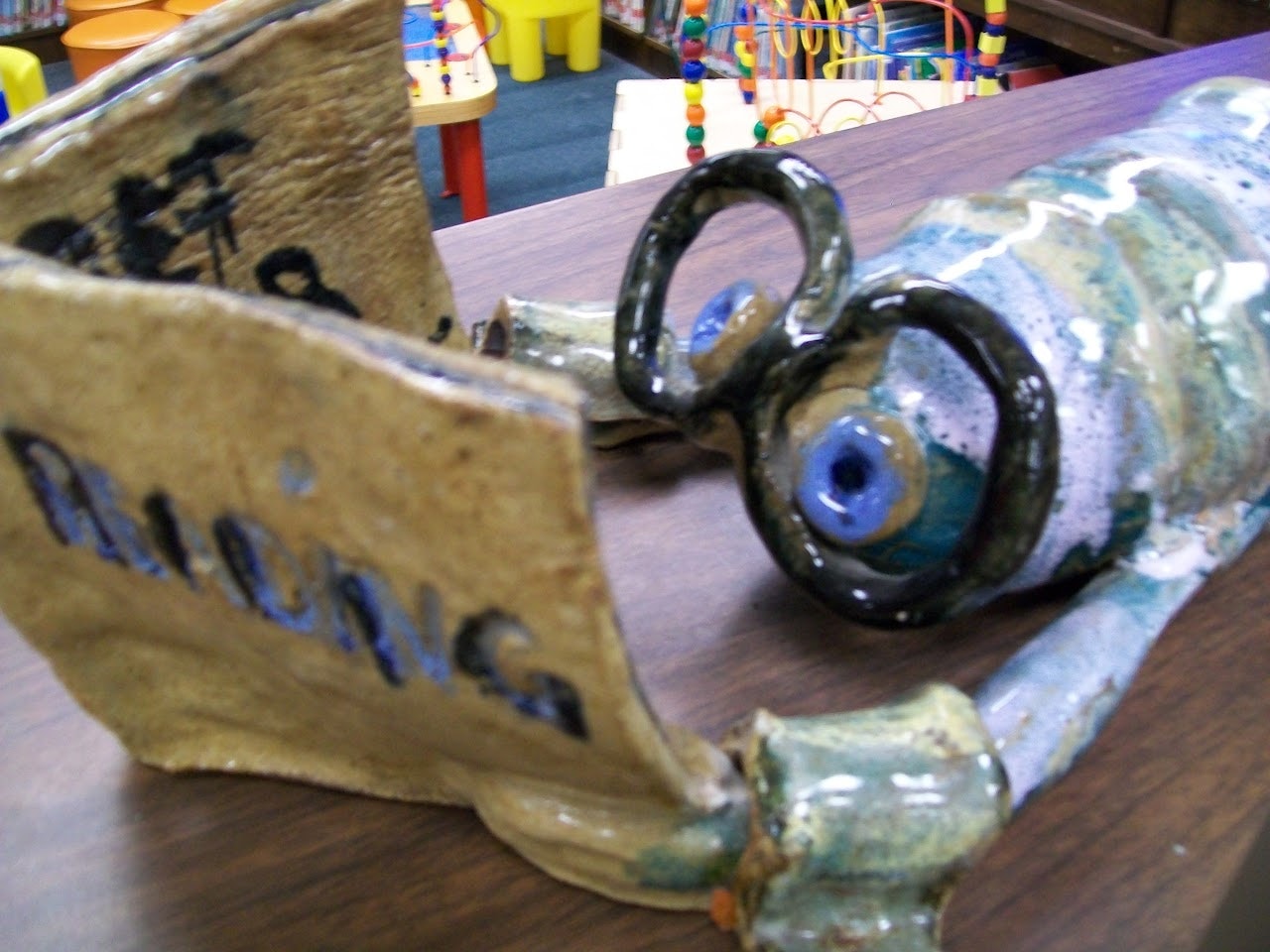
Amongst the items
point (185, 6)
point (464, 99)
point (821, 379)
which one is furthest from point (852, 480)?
point (185, 6)

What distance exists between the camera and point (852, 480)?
1.37 feet

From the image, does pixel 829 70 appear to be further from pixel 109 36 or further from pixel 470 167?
pixel 109 36

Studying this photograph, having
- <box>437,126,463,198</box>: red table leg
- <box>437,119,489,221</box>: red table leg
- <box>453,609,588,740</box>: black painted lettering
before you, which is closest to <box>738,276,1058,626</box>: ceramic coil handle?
<box>453,609,588,740</box>: black painted lettering

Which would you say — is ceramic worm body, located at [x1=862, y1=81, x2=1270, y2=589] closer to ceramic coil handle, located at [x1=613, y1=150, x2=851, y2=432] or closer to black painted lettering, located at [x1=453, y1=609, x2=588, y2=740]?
ceramic coil handle, located at [x1=613, y1=150, x2=851, y2=432]

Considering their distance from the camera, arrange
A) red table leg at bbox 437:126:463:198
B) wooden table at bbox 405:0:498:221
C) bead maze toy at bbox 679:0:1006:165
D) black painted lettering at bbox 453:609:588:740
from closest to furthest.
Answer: black painted lettering at bbox 453:609:588:740
bead maze toy at bbox 679:0:1006:165
wooden table at bbox 405:0:498:221
red table leg at bbox 437:126:463:198

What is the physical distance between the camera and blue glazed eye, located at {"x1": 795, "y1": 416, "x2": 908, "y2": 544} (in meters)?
0.41

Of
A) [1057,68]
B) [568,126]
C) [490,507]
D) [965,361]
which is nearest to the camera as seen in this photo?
[490,507]

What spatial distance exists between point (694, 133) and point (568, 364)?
2.21ft

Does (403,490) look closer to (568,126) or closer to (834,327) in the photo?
(834,327)

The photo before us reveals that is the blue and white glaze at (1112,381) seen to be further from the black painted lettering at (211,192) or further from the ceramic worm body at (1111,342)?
the black painted lettering at (211,192)

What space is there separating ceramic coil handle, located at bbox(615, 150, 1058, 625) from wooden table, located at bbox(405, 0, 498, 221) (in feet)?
3.65

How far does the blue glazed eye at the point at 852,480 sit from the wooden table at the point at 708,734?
0.25ft

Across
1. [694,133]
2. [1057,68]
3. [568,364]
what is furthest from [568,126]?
[568,364]

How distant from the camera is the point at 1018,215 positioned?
0.46m
